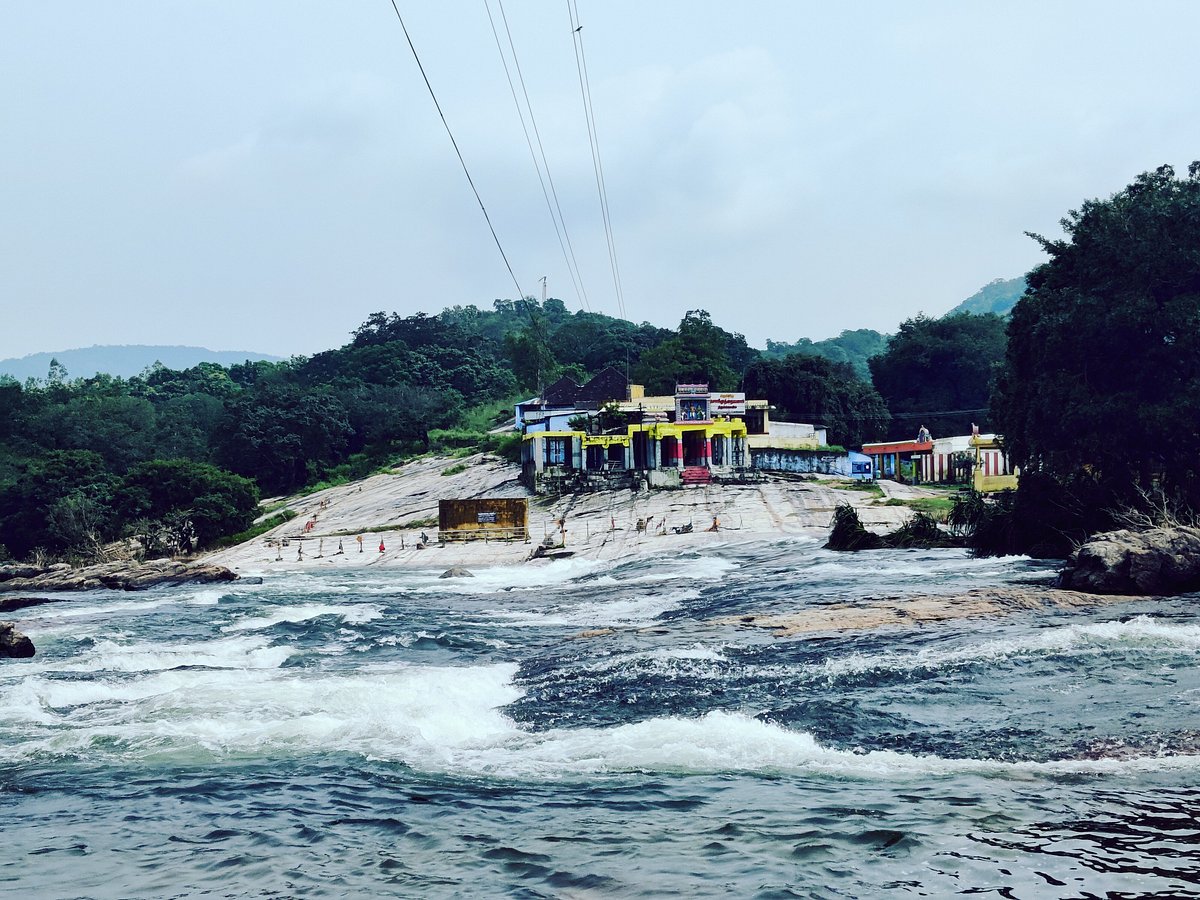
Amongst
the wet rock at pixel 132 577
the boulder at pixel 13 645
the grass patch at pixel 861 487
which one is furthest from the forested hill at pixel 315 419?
the boulder at pixel 13 645

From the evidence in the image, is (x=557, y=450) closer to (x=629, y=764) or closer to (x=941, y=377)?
(x=941, y=377)

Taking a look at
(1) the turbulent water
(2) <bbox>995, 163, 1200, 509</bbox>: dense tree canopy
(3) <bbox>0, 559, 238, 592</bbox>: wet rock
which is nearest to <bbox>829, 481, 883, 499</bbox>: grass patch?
(2) <bbox>995, 163, 1200, 509</bbox>: dense tree canopy

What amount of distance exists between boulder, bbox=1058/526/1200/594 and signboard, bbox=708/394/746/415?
48.5 meters

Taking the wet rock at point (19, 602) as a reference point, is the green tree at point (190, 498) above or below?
above

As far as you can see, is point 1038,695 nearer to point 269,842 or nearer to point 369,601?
point 269,842

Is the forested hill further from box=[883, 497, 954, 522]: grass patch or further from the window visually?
box=[883, 497, 954, 522]: grass patch

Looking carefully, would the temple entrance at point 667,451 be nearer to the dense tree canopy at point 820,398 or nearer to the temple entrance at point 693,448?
the temple entrance at point 693,448

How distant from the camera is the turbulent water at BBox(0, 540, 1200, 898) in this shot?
330 inches

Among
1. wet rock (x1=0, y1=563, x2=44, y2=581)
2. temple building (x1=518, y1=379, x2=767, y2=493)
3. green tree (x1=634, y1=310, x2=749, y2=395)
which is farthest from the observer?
green tree (x1=634, y1=310, x2=749, y2=395)

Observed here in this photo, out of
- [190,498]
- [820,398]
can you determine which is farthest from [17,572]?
[820,398]

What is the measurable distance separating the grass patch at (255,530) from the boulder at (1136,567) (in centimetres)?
5273

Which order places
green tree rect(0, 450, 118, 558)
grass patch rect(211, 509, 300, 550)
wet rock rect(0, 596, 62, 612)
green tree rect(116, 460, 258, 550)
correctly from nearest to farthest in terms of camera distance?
1. wet rock rect(0, 596, 62, 612)
2. green tree rect(0, 450, 118, 558)
3. green tree rect(116, 460, 258, 550)
4. grass patch rect(211, 509, 300, 550)

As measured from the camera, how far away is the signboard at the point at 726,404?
2790 inches

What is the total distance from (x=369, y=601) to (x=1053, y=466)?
2320cm
